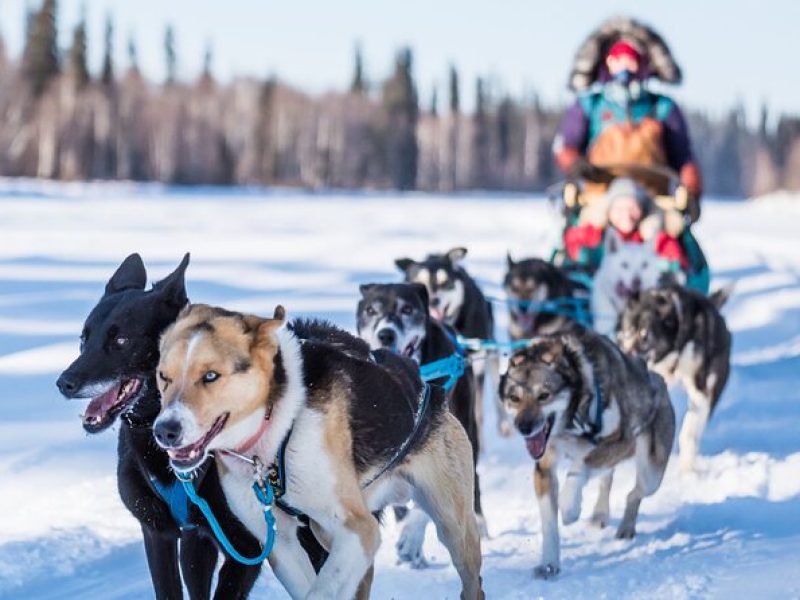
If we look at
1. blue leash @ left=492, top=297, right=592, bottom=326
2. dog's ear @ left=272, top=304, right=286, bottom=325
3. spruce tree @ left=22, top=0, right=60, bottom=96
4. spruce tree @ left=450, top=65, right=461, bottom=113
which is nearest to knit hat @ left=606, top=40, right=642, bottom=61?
blue leash @ left=492, top=297, right=592, bottom=326

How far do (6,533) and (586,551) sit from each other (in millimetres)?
1854

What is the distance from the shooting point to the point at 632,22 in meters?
6.14

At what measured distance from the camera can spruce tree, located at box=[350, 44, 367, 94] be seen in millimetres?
63812

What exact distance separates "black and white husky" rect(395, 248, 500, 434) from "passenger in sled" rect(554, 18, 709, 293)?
2.53 ft

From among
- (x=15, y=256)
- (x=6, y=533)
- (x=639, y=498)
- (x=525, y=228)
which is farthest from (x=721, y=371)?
(x=525, y=228)

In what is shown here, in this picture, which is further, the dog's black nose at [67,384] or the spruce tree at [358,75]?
the spruce tree at [358,75]

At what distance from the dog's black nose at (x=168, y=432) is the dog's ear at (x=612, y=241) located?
3.85 meters

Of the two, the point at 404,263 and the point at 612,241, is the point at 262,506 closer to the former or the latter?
the point at 404,263

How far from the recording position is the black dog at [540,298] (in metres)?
5.67

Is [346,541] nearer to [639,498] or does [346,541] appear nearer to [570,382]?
[570,382]

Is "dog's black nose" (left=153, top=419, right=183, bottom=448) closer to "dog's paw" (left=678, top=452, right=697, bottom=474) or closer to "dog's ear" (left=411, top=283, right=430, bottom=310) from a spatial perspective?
"dog's ear" (left=411, top=283, right=430, bottom=310)

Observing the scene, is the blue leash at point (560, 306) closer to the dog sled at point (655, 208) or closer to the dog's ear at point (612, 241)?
the dog sled at point (655, 208)

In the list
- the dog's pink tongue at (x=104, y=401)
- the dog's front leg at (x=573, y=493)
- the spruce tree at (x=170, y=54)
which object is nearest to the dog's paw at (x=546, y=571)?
the dog's front leg at (x=573, y=493)

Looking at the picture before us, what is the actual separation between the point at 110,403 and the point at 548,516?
1651 millimetres
